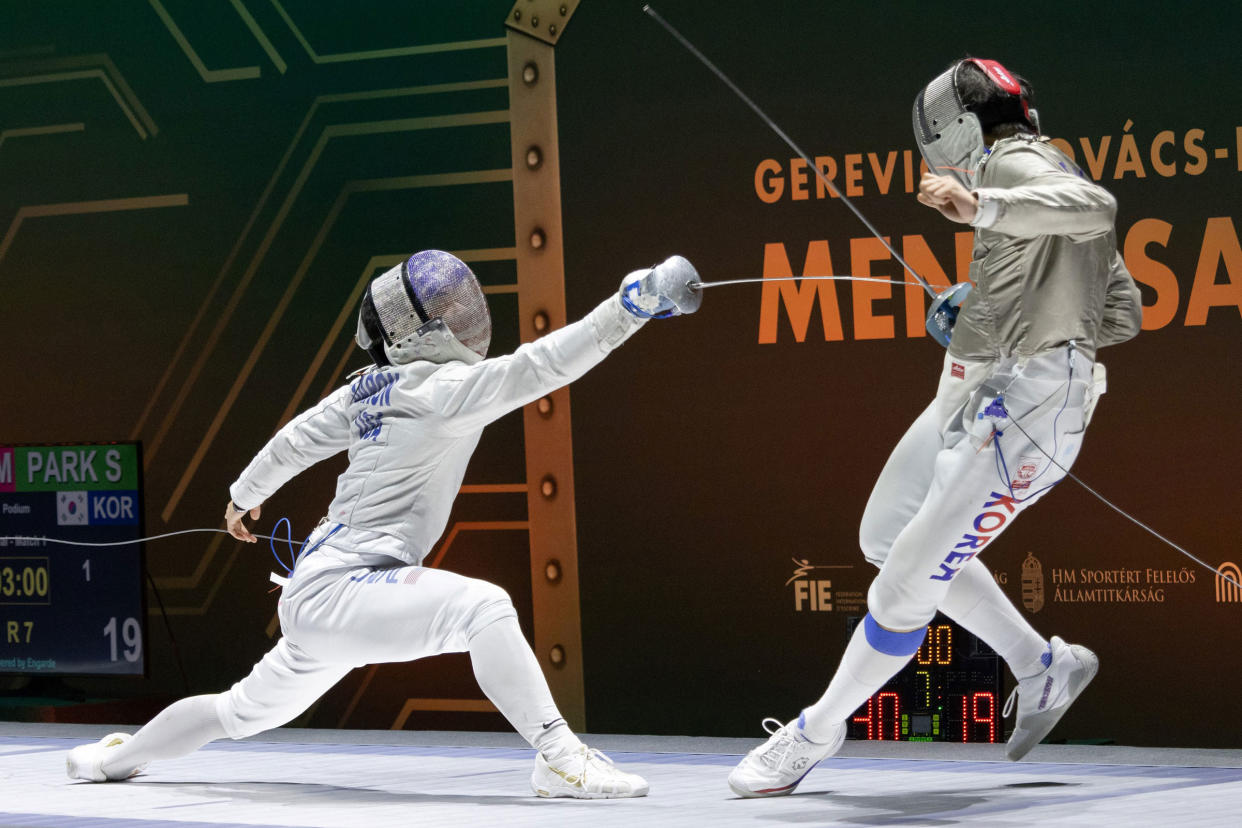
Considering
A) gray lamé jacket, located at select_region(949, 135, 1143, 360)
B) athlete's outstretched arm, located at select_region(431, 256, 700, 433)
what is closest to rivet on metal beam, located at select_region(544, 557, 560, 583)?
athlete's outstretched arm, located at select_region(431, 256, 700, 433)

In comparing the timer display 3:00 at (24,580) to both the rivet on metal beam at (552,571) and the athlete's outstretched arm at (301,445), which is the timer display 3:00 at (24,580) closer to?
the rivet on metal beam at (552,571)

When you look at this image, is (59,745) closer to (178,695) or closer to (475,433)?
(178,695)

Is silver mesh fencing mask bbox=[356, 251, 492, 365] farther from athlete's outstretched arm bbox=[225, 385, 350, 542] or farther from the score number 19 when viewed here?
the score number 19

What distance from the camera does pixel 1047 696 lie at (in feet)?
11.3

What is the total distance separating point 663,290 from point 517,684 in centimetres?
83

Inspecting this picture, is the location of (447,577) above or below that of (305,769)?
above

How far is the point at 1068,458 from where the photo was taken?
126 inches

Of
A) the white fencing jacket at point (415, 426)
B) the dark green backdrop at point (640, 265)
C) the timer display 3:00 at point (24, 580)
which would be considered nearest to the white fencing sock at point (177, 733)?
the white fencing jacket at point (415, 426)

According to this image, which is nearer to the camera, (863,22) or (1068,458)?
(1068,458)

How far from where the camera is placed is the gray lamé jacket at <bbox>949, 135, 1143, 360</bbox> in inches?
122

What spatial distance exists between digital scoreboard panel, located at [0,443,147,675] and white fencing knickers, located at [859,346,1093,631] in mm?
2976

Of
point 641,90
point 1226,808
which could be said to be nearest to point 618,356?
point 641,90

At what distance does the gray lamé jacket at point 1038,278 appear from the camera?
10.2ft

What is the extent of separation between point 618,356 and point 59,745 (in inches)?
76.4
